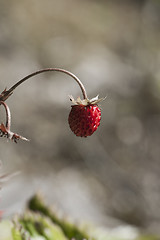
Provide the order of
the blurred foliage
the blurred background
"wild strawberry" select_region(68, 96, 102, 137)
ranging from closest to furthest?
"wild strawberry" select_region(68, 96, 102, 137)
the blurred foliage
the blurred background

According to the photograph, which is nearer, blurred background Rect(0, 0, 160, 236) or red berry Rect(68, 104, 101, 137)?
red berry Rect(68, 104, 101, 137)

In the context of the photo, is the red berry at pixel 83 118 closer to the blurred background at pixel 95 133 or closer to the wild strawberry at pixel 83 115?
the wild strawberry at pixel 83 115

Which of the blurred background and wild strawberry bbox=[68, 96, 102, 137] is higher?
the blurred background

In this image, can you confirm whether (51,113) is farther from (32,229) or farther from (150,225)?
(32,229)

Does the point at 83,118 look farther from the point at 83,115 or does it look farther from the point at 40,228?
the point at 40,228

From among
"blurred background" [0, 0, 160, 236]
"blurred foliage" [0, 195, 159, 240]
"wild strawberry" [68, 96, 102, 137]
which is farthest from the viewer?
"blurred background" [0, 0, 160, 236]

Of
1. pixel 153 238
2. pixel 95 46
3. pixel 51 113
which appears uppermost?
pixel 95 46

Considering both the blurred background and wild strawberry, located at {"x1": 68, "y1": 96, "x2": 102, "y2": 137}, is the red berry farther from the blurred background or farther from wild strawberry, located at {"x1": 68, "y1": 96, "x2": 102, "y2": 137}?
the blurred background

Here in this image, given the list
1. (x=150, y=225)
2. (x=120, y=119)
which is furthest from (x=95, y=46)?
(x=150, y=225)

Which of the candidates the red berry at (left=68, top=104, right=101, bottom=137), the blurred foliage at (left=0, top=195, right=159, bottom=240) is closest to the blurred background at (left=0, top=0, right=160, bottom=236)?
the blurred foliage at (left=0, top=195, right=159, bottom=240)
